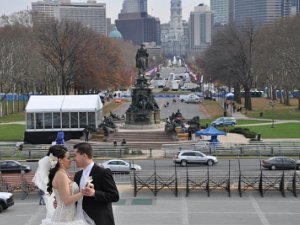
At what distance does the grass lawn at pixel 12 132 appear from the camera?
190 feet

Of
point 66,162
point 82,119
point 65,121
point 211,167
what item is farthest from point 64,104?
point 66,162

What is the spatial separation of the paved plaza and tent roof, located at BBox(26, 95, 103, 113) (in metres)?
25.7

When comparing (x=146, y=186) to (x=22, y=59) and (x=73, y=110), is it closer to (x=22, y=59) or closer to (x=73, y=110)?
(x=73, y=110)

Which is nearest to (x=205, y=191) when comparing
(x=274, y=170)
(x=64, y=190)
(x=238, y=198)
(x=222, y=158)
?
(x=238, y=198)

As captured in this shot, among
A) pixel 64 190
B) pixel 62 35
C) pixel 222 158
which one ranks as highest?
pixel 62 35

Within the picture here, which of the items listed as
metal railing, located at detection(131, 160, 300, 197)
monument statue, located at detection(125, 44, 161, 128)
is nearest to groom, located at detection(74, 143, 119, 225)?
metal railing, located at detection(131, 160, 300, 197)

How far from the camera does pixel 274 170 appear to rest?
1470 inches

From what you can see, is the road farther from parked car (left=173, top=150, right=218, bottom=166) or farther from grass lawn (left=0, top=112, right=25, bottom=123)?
grass lawn (left=0, top=112, right=25, bottom=123)

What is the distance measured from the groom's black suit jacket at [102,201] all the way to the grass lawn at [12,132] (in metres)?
49.8

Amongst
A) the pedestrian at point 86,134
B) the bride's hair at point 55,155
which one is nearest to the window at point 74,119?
the pedestrian at point 86,134

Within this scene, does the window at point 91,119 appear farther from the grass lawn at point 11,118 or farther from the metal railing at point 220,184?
the metal railing at point 220,184

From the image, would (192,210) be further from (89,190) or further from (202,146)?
(202,146)

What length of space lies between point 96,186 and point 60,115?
4702 centimetres

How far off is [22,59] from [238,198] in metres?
69.2
